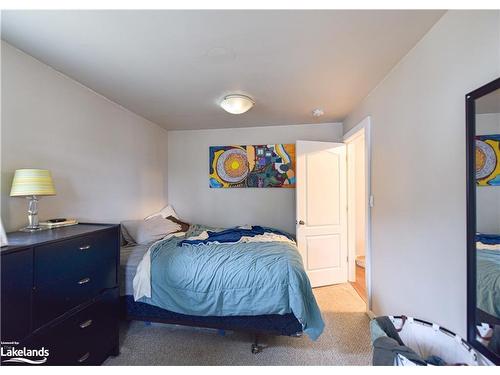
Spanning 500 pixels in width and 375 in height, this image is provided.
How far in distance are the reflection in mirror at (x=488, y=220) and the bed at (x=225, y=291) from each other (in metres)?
1.04

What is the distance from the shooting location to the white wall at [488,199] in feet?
3.07

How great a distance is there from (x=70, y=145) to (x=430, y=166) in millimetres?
2762

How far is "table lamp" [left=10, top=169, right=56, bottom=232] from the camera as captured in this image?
1.42m

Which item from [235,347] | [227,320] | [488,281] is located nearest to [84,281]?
[227,320]

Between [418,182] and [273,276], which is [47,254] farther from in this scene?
[418,182]

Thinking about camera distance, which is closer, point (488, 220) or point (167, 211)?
point (488, 220)

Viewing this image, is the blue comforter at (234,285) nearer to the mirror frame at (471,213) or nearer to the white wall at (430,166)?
the white wall at (430,166)

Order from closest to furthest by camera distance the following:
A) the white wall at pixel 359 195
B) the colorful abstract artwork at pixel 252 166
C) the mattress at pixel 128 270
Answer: the mattress at pixel 128 270, the colorful abstract artwork at pixel 252 166, the white wall at pixel 359 195

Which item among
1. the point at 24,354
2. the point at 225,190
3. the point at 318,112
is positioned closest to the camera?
the point at 24,354

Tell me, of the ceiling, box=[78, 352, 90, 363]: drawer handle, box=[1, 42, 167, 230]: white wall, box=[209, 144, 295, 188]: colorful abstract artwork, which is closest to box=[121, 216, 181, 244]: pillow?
box=[1, 42, 167, 230]: white wall

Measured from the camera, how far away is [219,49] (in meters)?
1.56

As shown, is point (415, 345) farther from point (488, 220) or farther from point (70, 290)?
point (70, 290)

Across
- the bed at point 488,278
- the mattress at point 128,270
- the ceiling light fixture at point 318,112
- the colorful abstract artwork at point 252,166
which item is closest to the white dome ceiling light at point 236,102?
the ceiling light fixture at point 318,112
